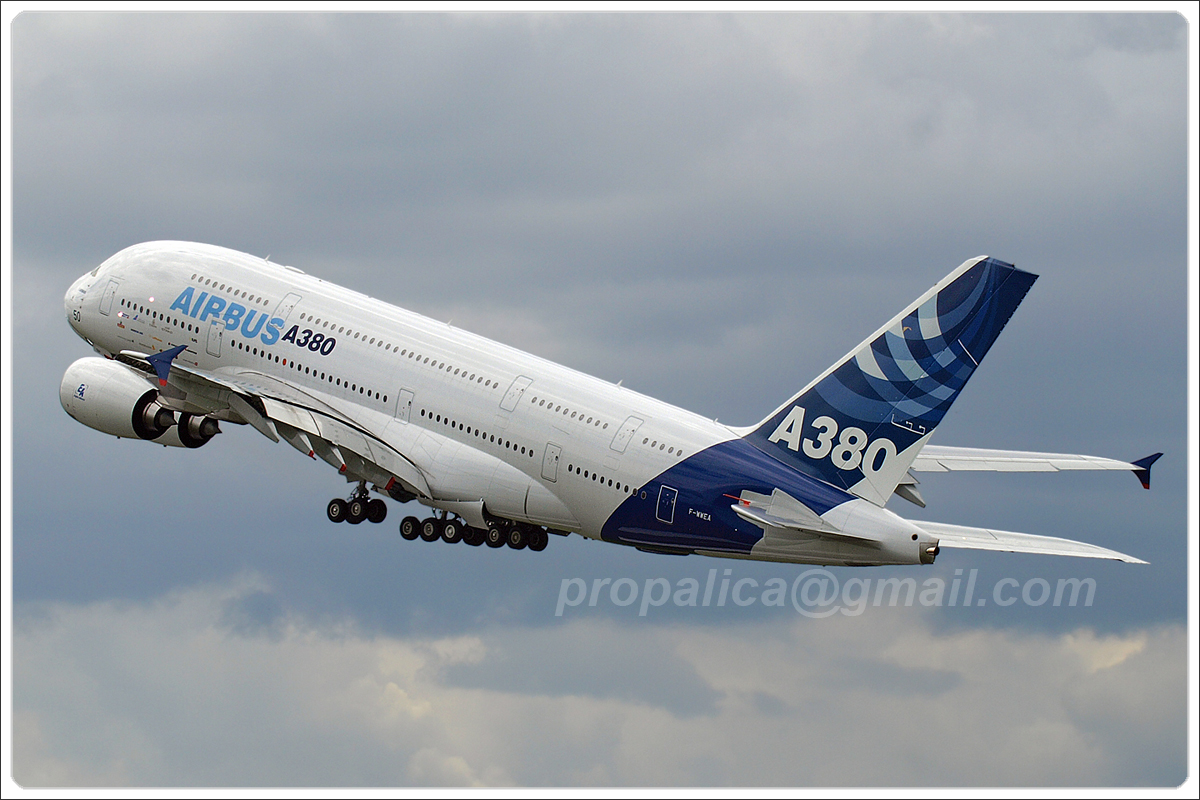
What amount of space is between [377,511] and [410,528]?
1245 millimetres

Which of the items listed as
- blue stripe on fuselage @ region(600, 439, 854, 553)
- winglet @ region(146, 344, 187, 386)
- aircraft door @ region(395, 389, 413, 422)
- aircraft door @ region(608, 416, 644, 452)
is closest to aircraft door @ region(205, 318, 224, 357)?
winglet @ region(146, 344, 187, 386)

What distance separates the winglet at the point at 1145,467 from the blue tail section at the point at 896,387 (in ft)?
29.1

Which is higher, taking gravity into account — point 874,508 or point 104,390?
point 104,390

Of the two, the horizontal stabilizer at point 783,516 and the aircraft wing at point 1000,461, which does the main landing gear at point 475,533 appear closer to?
the horizontal stabilizer at point 783,516

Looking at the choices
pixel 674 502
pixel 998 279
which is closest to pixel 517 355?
pixel 674 502

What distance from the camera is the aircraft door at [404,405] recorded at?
2188 inches

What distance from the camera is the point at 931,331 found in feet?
155

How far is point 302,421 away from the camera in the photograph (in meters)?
56.3

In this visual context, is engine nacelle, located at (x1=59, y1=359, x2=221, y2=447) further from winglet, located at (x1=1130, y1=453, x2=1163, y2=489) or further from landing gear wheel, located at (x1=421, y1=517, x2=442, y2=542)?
winglet, located at (x1=1130, y1=453, x2=1163, y2=489)

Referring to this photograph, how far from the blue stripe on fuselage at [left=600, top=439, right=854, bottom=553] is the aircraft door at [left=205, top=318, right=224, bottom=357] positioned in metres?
15.8

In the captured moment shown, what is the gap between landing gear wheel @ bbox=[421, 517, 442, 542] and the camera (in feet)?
185

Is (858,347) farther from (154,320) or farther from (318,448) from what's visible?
(154,320)

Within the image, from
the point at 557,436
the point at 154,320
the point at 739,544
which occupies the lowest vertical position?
the point at 739,544

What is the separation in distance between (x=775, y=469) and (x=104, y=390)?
23441 millimetres
